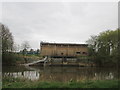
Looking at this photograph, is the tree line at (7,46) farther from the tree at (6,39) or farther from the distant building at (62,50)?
the distant building at (62,50)

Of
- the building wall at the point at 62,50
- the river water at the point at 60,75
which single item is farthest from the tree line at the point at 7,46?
the building wall at the point at 62,50

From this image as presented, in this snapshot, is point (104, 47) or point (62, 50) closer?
point (104, 47)

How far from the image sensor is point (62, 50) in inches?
2154

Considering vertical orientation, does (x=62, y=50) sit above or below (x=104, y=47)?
below

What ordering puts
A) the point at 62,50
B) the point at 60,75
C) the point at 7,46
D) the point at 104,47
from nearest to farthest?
1. the point at 60,75
2. the point at 7,46
3. the point at 104,47
4. the point at 62,50

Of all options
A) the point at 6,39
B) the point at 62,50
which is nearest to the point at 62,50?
the point at 62,50

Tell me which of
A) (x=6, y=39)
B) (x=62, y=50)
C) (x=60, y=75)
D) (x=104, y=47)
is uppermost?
(x=6, y=39)

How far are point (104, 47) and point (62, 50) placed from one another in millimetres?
16374

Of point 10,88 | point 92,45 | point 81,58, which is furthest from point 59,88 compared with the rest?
point 81,58

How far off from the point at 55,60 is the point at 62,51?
496 centimetres

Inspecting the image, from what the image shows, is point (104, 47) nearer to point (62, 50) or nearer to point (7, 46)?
point (62, 50)

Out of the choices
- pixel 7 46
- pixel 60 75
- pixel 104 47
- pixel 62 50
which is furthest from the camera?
pixel 62 50

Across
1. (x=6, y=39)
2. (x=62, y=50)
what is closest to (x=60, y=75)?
(x=6, y=39)

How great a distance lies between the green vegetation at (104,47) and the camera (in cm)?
3904
